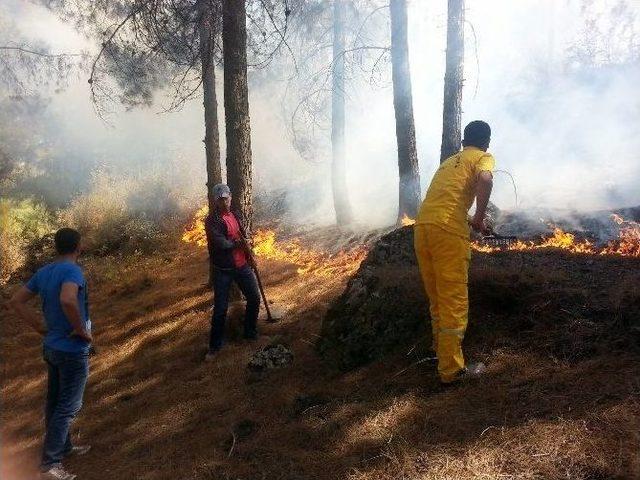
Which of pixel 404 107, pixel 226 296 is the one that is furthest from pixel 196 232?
pixel 226 296

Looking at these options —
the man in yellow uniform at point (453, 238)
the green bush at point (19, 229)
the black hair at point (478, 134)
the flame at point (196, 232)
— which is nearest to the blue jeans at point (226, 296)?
the man in yellow uniform at point (453, 238)

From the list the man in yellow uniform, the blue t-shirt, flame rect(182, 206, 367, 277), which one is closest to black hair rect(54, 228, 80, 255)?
the blue t-shirt

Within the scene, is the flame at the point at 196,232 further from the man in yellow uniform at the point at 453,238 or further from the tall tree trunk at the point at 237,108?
the man in yellow uniform at the point at 453,238

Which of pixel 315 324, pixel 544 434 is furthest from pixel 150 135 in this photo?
pixel 544 434

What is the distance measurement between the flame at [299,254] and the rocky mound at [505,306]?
3368mm

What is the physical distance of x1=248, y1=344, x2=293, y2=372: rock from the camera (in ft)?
18.5

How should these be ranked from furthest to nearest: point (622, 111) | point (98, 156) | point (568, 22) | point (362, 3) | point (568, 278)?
1. point (568, 22)
2. point (98, 156)
3. point (622, 111)
4. point (362, 3)
5. point (568, 278)

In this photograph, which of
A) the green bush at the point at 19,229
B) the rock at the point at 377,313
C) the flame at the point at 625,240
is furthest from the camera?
A: the green bush at the point at 19,229

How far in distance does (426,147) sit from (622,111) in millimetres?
7330

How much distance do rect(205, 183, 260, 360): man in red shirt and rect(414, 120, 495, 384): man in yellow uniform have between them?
293 centimetres

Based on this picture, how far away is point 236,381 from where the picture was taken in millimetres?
5523

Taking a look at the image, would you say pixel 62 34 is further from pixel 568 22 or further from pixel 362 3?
pixel 568 22

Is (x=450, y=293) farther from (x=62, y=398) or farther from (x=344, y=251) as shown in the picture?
(x=344, y=251)

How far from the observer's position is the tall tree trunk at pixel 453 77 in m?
9.13
